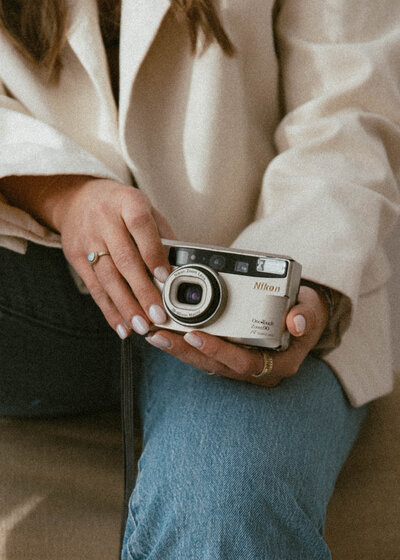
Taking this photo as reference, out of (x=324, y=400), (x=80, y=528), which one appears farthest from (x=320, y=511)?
(x=80, y=528)

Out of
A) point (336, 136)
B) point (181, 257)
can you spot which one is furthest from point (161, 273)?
point (336, 136)

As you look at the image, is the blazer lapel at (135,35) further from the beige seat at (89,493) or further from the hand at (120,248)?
the beige seat at (89,493)

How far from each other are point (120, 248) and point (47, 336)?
0.45 ft

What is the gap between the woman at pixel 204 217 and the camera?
1.40 feet

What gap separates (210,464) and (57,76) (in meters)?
0.40

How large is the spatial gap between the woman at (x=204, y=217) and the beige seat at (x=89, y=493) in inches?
1.4

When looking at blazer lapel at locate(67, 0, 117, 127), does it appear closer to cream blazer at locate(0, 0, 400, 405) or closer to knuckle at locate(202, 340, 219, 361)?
cream blazer at locate(0, 0, 400, 405)

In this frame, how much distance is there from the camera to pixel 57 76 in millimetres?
589

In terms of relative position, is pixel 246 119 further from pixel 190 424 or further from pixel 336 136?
pixel 190 424

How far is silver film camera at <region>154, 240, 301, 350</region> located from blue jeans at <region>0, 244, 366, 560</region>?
6 cm

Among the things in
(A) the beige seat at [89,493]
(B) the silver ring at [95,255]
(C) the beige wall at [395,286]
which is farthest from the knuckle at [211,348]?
(C) the beige wall at [395,286]

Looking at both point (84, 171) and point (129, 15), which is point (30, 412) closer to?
point (84, 171)

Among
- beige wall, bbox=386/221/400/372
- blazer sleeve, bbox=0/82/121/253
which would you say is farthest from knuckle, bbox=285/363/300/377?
beige wall, bbox=386/221/400/372

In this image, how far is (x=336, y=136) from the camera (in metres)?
0.56
